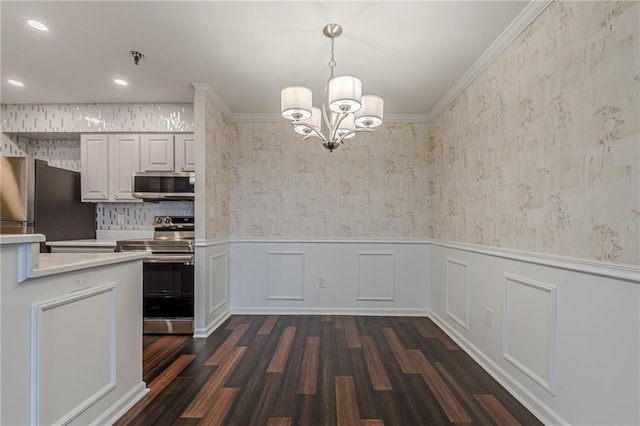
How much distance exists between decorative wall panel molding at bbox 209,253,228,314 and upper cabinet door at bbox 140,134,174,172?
1.21 m

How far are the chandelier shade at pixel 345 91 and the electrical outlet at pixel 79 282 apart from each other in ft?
5.55

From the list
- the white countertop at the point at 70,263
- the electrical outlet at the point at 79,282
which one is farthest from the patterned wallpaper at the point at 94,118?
the electrical outlet at the point at 79,282

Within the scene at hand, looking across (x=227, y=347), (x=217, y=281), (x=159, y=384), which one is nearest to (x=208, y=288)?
(x=217, y=281)

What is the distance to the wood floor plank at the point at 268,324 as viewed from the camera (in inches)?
129

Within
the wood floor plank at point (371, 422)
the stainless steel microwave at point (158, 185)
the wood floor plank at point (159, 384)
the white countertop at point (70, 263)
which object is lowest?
the wood floor plank at point (159, 384)

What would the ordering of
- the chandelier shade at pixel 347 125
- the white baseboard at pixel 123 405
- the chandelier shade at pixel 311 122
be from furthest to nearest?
the chandelier shade at pixel 347 125
the chandelier shade at pixel 311 122
the white baseboard at pixel 123 405

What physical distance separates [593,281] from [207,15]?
2.72m

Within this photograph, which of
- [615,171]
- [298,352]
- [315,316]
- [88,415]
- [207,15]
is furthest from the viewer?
[315,316]

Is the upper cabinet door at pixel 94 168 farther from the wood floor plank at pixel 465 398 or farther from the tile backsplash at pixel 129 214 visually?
the wood floor plank at pixel 465 398

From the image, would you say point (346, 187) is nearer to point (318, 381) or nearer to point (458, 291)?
point (458, 291)

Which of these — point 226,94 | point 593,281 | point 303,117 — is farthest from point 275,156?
point 593,281

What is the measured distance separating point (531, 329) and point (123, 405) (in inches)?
102

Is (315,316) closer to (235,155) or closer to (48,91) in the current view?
(235,155)

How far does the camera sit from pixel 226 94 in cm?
333
